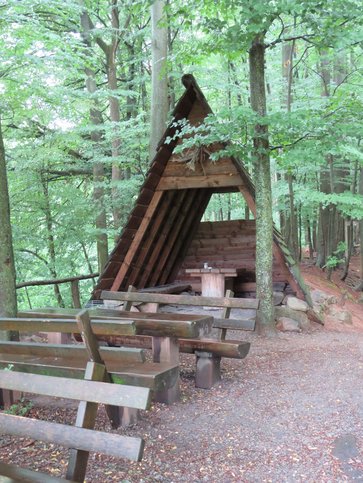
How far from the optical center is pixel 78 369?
324 centimetres

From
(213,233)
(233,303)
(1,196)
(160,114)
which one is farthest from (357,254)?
(1,196)

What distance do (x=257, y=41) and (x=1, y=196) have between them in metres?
4.68

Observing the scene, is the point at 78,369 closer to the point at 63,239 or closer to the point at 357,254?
the point at 63,239

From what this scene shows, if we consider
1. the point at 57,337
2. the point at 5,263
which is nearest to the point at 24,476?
the point at 5,263

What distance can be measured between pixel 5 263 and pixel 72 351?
4.90 feet

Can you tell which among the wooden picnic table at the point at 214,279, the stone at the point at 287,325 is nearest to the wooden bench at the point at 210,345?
the stone at the point at 287,325

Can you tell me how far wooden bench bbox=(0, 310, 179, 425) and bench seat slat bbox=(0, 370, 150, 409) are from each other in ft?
2.32

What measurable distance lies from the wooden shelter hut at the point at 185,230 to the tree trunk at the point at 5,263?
3.29m

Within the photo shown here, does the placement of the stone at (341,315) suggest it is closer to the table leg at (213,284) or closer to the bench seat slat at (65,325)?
the table leg at (213,284)

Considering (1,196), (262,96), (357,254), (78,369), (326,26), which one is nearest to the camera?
(78,369)

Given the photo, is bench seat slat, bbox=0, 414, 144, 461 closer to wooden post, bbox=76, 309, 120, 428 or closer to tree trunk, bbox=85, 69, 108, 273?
wooden post, bbox=76, 309, 120, 428

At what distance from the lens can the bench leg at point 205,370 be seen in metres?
4.62

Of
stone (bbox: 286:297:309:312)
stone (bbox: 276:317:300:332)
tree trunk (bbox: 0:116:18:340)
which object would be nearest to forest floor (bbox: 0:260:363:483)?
tree trunk (bbox: 0:116:18:340)

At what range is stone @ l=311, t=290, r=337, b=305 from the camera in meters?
9.08
